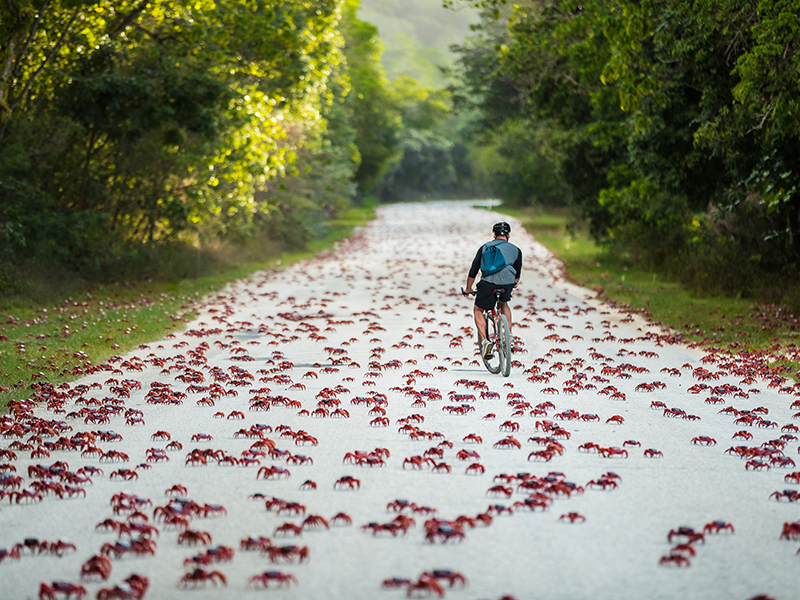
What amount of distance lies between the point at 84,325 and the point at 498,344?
7.69m

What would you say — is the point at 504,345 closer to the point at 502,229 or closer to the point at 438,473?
the point at 502,229

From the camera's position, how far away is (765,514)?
6.10 m

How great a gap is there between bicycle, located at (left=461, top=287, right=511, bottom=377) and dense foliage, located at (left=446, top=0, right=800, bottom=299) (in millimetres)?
3456

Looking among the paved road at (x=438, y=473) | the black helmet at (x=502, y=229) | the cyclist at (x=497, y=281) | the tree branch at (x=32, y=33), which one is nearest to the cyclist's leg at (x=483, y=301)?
the cyclist at (x=497, y=281)

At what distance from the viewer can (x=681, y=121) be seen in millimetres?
18422

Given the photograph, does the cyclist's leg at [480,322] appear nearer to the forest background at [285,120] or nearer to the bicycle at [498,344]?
the bicycle at [498,344]

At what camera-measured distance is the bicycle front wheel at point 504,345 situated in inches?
448

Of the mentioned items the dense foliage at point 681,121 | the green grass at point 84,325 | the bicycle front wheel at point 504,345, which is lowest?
the green grass at point 84,325

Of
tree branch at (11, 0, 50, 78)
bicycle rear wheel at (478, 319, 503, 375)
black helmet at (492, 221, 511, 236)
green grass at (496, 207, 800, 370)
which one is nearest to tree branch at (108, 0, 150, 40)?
tree branch at (11, 0, 50, 78)

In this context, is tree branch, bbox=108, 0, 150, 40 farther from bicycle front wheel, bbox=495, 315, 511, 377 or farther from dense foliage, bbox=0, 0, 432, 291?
bicycle front wheel, bbox=495, 315, 511, 377

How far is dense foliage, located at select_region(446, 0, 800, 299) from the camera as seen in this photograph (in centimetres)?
1326

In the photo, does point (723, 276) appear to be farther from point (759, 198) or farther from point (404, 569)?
point (404, 569)

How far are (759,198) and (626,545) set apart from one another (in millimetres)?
17318

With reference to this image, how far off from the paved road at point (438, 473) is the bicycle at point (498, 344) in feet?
0.73
